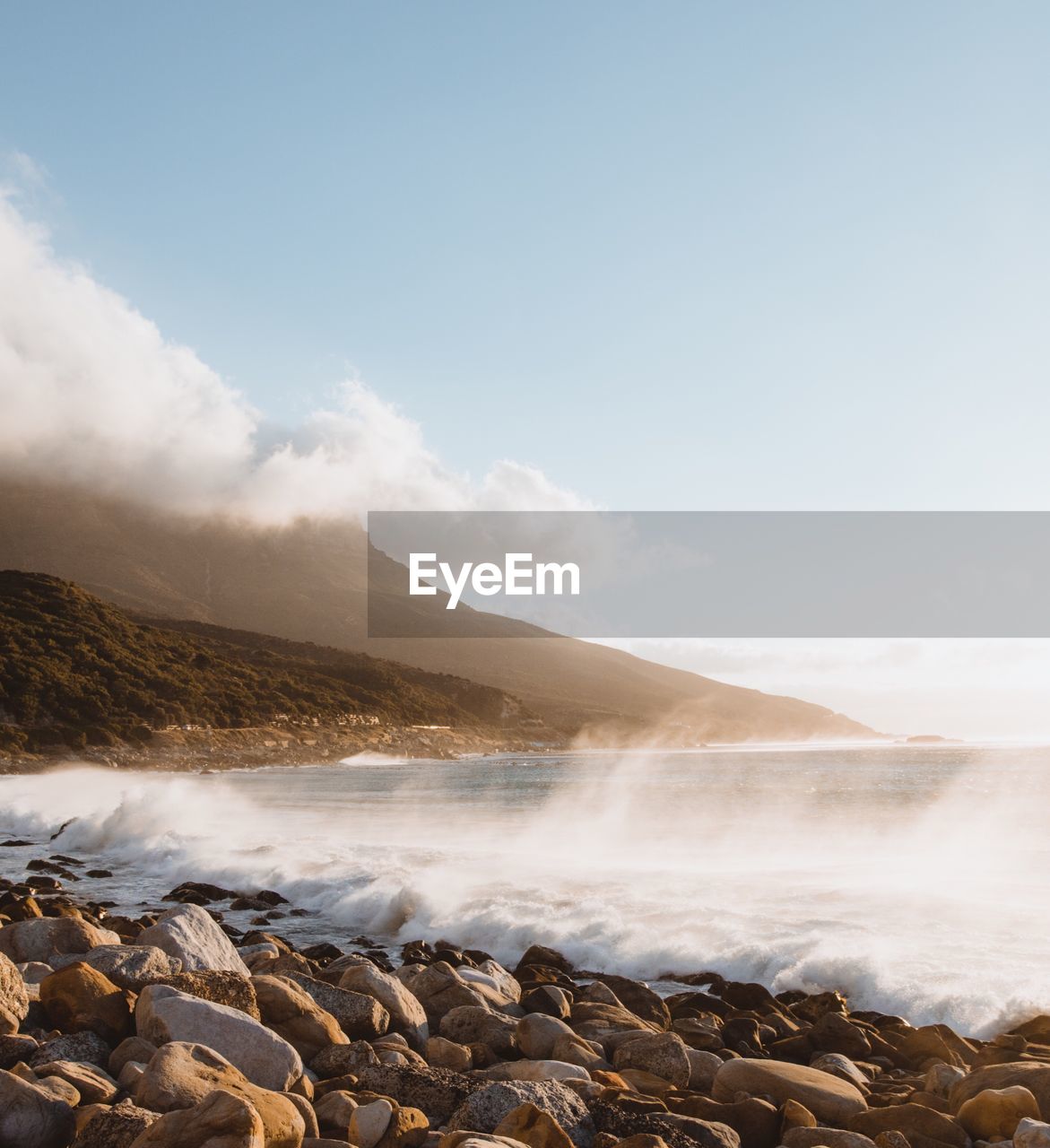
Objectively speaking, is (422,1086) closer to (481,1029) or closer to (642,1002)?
(481,1029)

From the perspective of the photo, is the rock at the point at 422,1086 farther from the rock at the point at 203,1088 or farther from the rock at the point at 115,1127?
the rock at the point at 115,1127

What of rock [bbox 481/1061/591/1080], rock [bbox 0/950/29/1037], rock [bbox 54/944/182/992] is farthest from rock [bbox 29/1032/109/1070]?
rock [bbox 481/1061/591/1080]

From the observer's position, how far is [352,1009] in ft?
26.2

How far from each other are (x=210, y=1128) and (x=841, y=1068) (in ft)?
17.1

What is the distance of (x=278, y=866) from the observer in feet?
66.7

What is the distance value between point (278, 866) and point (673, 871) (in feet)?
27.3

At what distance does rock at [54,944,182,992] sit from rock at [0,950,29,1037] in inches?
23.6

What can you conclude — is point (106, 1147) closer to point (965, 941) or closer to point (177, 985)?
point (177, 985)

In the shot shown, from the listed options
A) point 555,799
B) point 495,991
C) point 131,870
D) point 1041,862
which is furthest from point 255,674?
point 495,991

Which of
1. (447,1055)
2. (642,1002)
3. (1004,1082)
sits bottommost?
(642,1002)

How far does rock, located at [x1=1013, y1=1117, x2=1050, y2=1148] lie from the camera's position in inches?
225

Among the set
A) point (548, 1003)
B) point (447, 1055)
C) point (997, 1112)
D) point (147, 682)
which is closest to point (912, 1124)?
point (997, 1112)

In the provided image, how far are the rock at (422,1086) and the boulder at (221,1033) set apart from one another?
24.4 inches

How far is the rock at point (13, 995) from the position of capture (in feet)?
22.0
